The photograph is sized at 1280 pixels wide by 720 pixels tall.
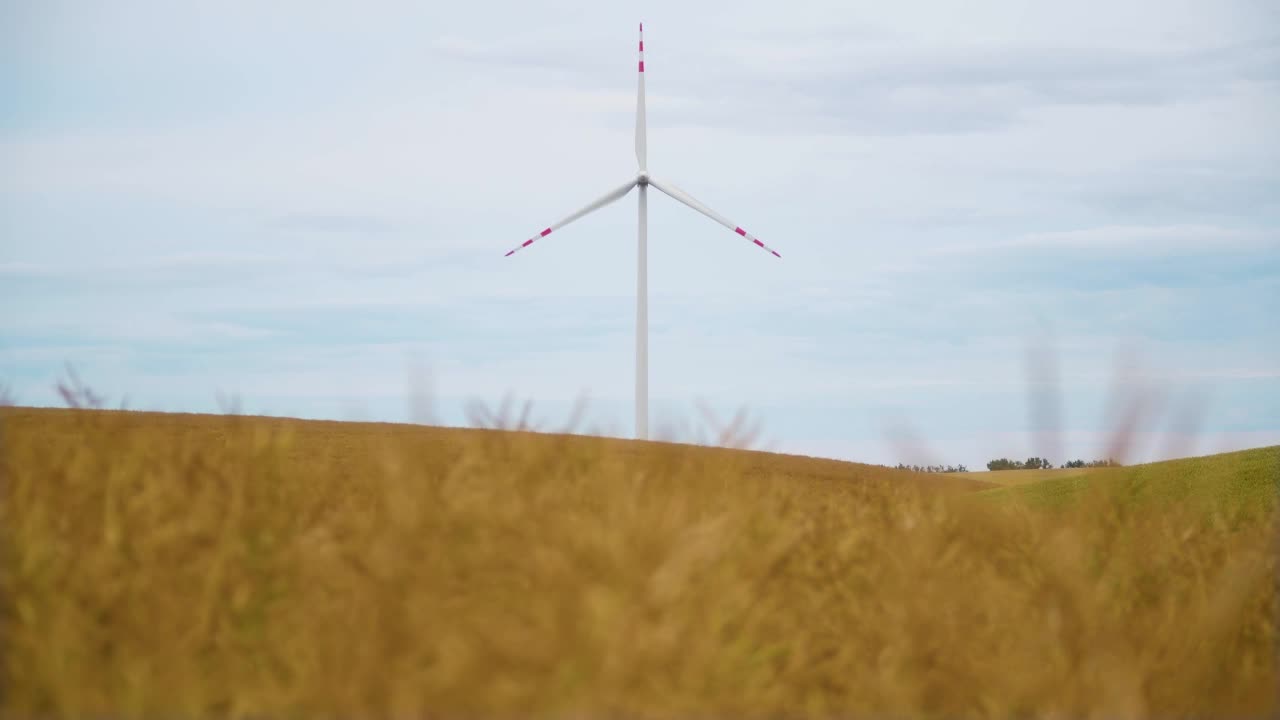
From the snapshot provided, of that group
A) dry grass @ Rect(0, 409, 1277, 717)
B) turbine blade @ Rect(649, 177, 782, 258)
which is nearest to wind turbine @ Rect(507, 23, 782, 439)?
turbine blade @ Rect(649, 177, 782, 258)

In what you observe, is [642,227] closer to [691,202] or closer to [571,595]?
[691,202]

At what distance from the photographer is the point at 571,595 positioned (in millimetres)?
6867

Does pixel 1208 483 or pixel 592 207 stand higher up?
pixel 592 207

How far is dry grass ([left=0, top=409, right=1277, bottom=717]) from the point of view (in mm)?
6836

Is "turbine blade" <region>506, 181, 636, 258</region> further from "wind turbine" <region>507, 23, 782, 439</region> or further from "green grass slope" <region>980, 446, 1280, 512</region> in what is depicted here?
"green grass slope" <region>980, 446, 1280, 512</region>

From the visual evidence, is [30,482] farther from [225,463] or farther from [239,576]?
[239,576]

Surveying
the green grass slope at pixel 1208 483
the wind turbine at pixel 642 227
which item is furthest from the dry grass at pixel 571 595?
the wind turbine at pixel 642 227

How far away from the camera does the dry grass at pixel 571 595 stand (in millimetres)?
6836

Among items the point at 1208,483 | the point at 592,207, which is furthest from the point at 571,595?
the point at 592,207

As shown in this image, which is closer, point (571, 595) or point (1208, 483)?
point (571, 595)

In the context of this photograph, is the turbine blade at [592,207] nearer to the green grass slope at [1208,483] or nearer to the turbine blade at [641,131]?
the turbine blade at [641,131]

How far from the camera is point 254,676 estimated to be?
26.2 feet

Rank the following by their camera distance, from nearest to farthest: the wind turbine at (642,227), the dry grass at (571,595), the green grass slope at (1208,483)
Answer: the dry grass at (571,595)
the green grass slope at (1208,483)
the wind turbine at (642,227)

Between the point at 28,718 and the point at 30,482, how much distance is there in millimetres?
4909
